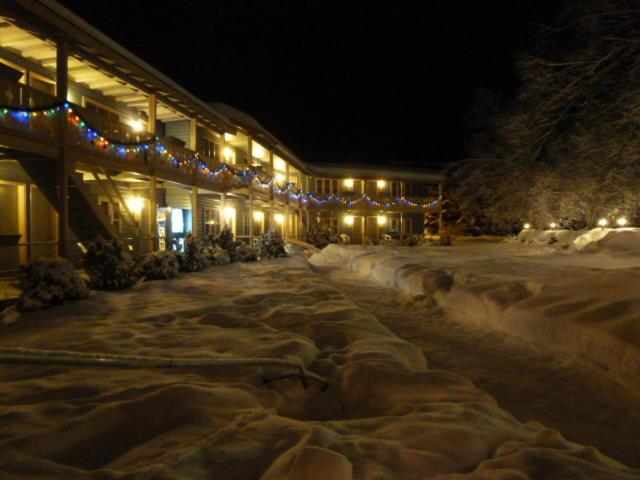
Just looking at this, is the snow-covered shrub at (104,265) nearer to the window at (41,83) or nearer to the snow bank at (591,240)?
the window at (41,83)

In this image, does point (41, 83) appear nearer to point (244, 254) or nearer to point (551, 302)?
point (244, 254)

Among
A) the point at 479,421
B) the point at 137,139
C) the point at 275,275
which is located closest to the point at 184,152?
the point at 137,139

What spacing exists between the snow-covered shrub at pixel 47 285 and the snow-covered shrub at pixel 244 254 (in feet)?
27.9

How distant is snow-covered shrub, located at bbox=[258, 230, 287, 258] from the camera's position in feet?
60.7

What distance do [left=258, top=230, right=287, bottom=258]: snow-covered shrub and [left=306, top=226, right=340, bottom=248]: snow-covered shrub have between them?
28.1 ft

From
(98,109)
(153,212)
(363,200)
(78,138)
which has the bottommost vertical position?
(153,212)

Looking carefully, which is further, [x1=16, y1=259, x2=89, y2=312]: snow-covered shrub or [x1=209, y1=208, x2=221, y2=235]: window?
[x1=209, y1=208, x2=221, y2=235]: window

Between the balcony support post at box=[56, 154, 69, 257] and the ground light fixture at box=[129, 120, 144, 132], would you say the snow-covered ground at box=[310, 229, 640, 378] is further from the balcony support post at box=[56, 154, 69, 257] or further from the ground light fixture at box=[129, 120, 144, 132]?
the ground light fixture at box=[129, 120, 144, 132]

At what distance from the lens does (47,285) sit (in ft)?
23.8

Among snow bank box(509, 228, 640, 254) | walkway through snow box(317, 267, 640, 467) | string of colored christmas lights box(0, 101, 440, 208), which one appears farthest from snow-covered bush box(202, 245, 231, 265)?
snow bank box(509, 228, 640, 254)

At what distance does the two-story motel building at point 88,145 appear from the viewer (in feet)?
29.5

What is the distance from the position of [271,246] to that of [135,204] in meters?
6.06

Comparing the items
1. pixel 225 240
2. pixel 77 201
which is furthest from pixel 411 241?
pixel 77 201

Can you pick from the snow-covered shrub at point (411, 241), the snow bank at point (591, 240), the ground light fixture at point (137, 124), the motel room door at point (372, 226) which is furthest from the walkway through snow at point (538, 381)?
the motel room door at point (372, 226)
